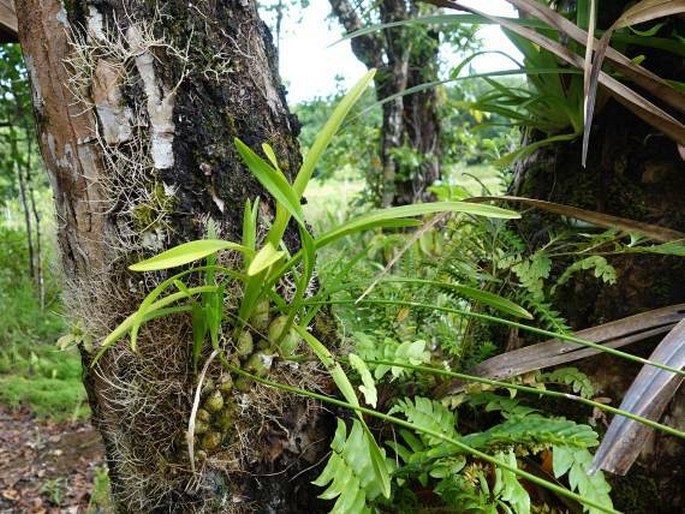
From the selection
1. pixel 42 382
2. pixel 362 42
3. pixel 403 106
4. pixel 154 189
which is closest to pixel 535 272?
pixel 154 189

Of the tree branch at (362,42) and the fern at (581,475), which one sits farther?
the tree branch at (362,42)

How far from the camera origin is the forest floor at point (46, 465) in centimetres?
261

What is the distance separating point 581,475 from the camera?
2.99 feet

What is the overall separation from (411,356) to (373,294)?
24cm

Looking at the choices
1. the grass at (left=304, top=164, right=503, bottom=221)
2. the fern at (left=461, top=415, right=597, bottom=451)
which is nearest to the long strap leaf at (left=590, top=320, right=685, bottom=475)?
the fern at (left=461, top=415, right=597, bottom=451)

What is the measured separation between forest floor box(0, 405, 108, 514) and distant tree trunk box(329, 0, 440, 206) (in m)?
2.88

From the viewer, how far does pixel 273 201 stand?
107 centimetres

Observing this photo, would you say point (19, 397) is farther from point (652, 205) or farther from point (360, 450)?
point (652, 205)

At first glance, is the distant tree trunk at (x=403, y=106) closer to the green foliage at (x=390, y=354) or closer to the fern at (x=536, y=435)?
the green foliage at (x=390, y=354)

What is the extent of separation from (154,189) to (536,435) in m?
0.73

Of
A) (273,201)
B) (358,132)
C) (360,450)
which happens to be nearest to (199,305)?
(273,201)

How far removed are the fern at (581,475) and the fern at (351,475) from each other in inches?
11.7

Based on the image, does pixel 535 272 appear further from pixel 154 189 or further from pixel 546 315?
pixel 154 189

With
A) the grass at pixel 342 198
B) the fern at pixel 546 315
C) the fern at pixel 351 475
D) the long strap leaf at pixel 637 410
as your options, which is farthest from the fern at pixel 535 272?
the grass at pixel 342 198
